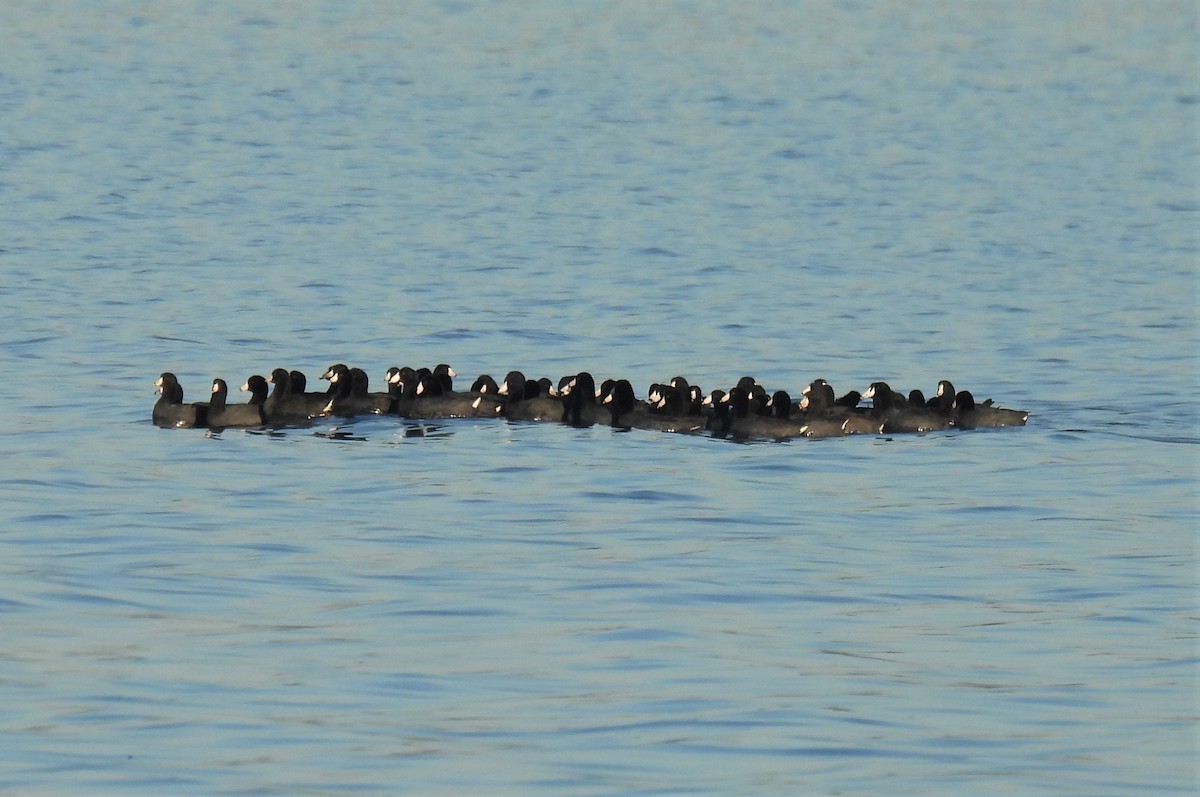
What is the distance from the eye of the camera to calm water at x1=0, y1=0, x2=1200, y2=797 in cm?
1134

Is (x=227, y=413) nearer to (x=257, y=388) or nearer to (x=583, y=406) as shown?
(x=257, y=388)

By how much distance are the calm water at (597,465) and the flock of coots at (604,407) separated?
394 millimetres

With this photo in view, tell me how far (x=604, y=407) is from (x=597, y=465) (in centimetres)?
226

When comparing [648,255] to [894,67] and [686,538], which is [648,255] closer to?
[686,538]

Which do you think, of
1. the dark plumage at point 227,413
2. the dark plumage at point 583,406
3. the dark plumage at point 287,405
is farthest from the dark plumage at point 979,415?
the dark plumage at point 227,413

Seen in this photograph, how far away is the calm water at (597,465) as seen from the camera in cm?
1134

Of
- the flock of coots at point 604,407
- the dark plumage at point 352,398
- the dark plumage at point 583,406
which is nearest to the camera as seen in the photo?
Result: the flock of coots at point 604,407

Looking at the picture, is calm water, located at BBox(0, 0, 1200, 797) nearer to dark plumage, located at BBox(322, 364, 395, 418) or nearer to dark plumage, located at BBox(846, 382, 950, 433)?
dark plumage, located at BBox(846, 382, 950, 433)

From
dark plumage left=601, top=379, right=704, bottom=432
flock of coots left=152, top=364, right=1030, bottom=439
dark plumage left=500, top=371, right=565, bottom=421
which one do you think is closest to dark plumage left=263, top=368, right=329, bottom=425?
flock of coots left=152, top=364, right=1030, bottom=439

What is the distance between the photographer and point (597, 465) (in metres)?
19.6

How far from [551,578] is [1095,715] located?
4.24 metres

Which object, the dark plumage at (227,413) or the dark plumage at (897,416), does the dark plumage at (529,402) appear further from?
the dark plumage at (897,416)

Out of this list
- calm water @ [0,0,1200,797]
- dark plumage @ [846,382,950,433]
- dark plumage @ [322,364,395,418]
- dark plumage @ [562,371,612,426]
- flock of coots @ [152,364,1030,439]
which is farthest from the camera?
dark plumage @ [322,364,395,418]

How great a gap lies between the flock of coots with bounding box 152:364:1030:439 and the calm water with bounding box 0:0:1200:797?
394mm
